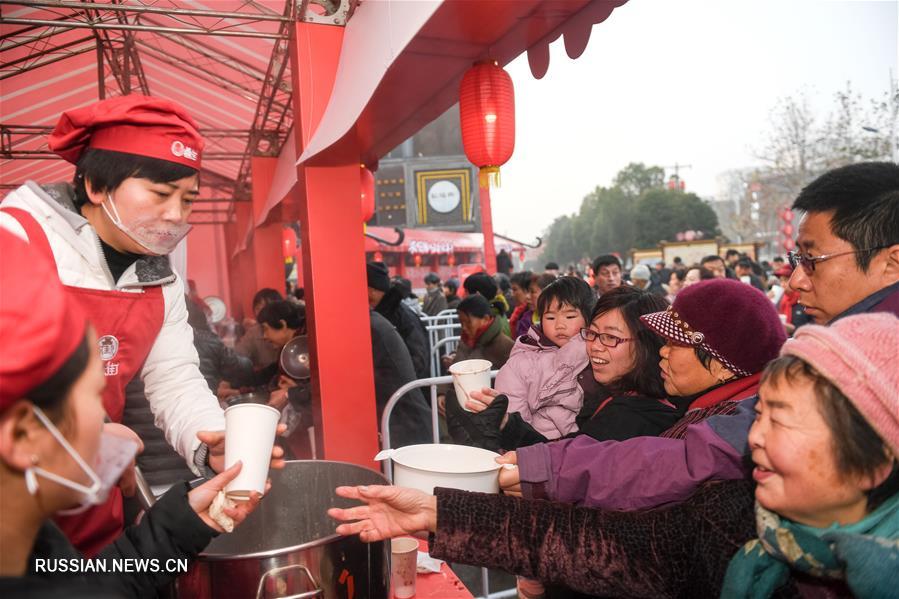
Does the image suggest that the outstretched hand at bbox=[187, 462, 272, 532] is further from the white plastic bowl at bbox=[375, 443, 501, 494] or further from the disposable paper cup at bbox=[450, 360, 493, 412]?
the disposable paper cup at bbox=[450, 360, 493, 412]

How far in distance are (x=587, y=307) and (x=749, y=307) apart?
1.27m

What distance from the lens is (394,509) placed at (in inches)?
49.8

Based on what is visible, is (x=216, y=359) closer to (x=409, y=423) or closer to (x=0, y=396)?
(x=409, y=423)

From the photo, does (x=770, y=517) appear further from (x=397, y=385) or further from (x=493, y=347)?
(x=493, y=347)

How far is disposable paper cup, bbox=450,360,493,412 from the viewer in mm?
2059

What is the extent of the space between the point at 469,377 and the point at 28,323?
1.59 m

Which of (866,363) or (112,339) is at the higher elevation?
(112,339)

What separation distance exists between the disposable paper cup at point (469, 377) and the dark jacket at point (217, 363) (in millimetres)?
2041

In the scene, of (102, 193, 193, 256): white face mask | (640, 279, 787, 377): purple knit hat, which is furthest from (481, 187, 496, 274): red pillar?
(102, 193, 193, 256): white face mask

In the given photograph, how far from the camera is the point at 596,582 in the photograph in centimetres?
124

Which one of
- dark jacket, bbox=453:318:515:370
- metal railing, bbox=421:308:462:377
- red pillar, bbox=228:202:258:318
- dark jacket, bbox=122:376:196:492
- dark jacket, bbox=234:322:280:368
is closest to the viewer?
dark jacket, bbox=122:376:196:492

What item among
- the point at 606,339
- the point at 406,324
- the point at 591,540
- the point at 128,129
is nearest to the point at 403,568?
the point at 591,540

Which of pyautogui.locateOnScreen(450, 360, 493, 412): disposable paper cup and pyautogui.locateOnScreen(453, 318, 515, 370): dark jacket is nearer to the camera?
pyautogui.locateOnScreen(450, 360, 493, 412): disposable paper cup

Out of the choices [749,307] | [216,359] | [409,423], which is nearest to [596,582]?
[749,307]
